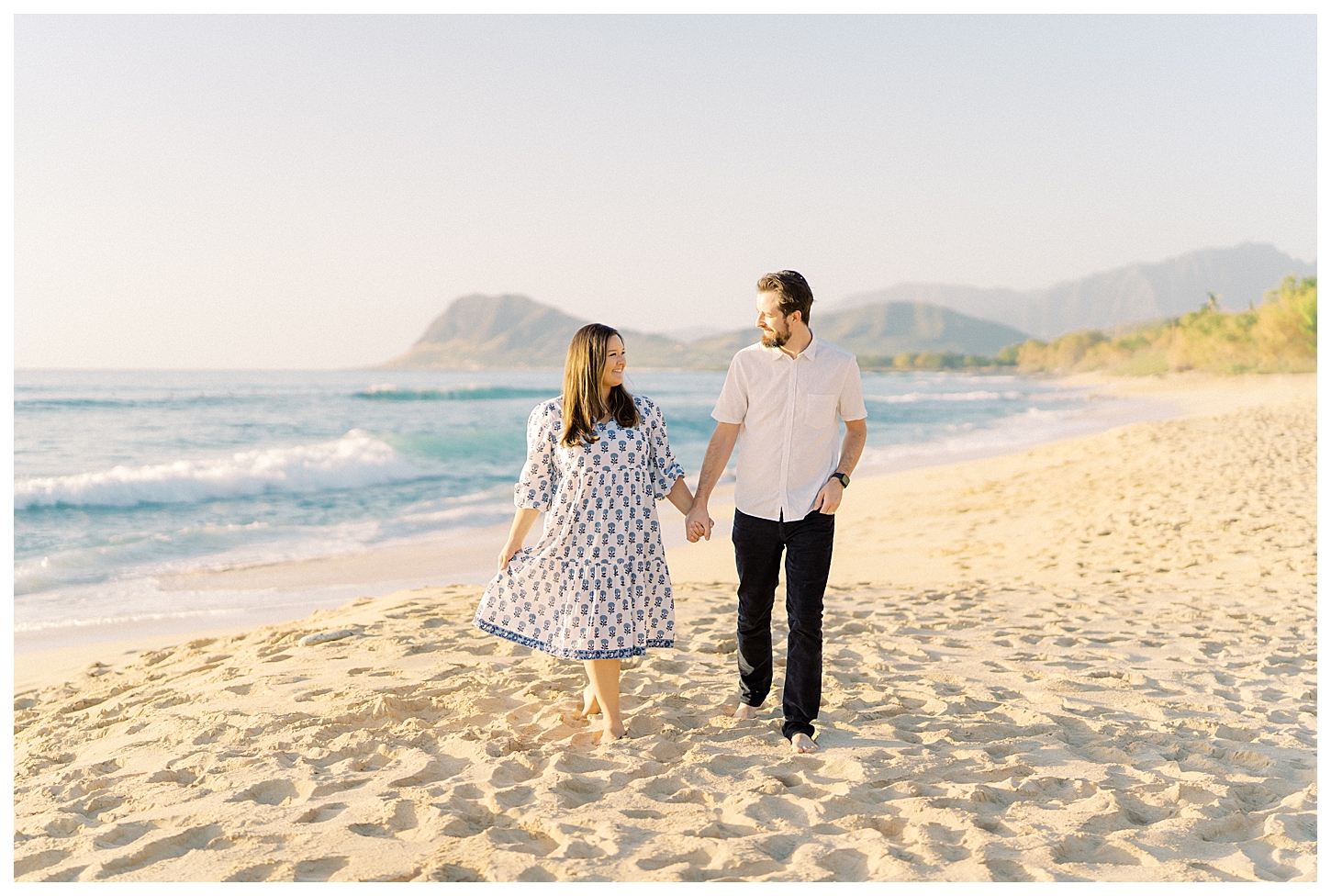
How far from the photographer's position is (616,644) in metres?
3.47

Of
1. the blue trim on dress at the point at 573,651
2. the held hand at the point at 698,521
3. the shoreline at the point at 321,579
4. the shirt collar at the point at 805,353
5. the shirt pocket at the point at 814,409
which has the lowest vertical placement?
the shoreline at the point at 321,579

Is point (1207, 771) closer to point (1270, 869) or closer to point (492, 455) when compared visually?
point (1270, 869)

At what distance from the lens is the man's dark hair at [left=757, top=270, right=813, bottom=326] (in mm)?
3400

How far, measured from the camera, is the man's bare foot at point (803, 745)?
3.48 metres

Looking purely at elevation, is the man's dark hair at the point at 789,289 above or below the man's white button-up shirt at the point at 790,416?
above

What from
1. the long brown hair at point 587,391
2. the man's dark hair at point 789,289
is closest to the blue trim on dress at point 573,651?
the long brown hair at point 587,391

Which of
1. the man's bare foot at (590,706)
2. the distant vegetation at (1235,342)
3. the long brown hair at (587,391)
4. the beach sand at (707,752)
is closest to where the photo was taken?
the beach sand at (707,752)

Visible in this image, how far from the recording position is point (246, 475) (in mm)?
15391

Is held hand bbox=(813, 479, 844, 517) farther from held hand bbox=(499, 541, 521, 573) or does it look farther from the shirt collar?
held hand bbox=(499, 541, 521, 573)

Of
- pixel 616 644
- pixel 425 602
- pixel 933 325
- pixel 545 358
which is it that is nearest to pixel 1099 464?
pixel 425 602

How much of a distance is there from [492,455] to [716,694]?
18.1 meters

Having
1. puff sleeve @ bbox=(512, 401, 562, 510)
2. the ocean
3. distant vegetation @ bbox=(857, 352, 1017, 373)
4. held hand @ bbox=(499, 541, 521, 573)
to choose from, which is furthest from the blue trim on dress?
distant vegetation @ bbox=(857, 352, 1017, 373)

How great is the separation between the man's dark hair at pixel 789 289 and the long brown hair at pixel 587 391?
24.8 inches

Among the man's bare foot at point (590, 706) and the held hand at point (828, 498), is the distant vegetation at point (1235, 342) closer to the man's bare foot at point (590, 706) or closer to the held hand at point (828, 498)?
the held hand at point (828, 498)
